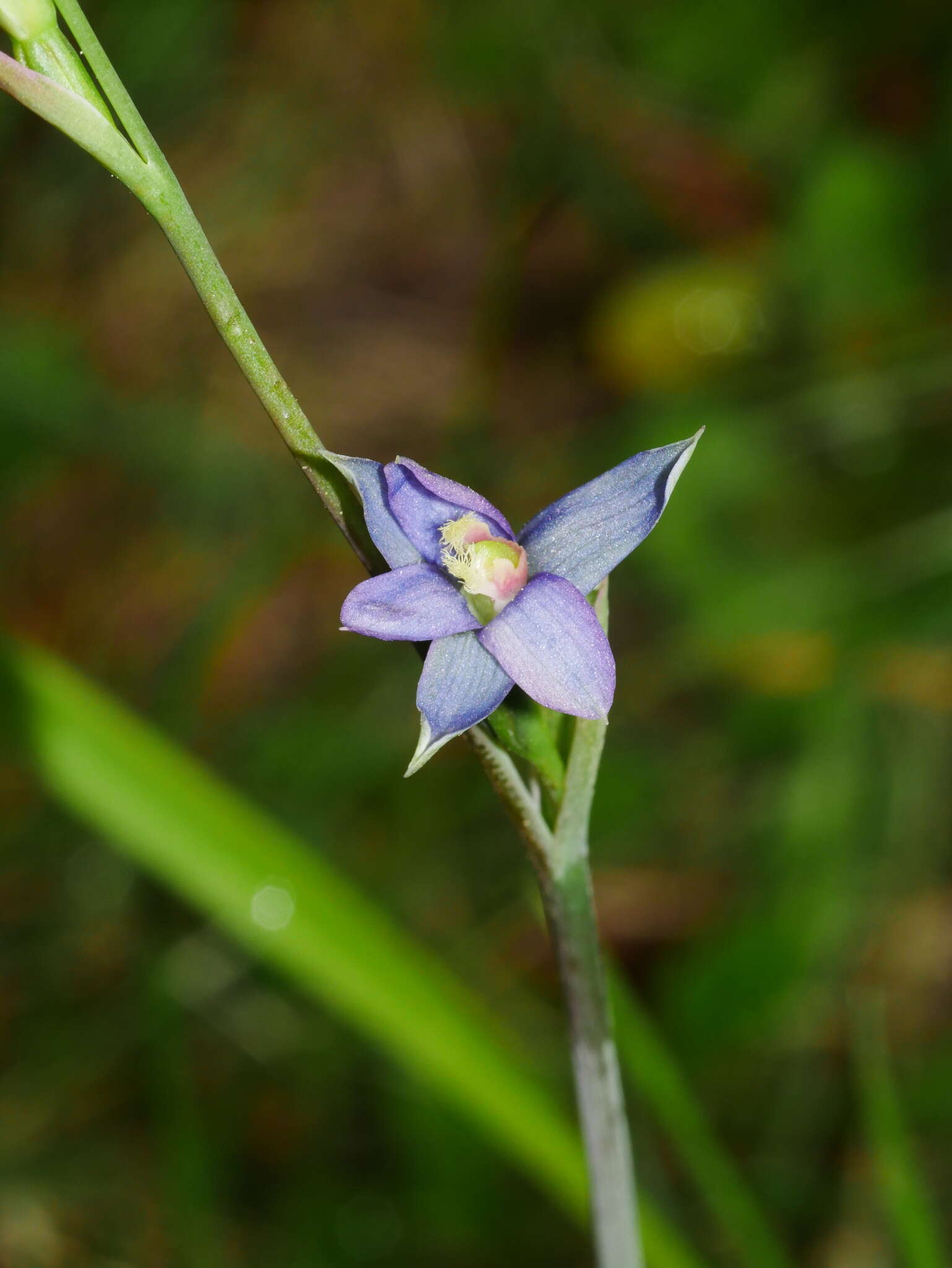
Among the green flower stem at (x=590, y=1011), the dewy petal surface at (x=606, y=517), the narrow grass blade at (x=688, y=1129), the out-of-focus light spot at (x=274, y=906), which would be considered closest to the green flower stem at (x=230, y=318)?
the dewy petal surface at (x=606, y=517)

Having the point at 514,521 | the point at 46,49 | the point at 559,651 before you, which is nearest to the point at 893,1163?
the point at 559,651

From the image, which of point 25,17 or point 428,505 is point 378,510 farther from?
point 25,17

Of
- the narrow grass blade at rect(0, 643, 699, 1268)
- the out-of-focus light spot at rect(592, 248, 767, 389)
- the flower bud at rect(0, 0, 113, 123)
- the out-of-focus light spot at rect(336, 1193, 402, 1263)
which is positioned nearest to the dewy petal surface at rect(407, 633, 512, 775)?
the flower bud at rect(0, 0, 113, 123)

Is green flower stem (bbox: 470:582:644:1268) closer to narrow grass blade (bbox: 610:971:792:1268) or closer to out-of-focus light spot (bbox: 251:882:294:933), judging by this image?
narrow grass blade (bbox: 610:971:792:1268)

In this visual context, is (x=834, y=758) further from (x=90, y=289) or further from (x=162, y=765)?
(x=90, y=289)

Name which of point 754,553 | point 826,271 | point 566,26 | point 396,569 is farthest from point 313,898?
point 566,26

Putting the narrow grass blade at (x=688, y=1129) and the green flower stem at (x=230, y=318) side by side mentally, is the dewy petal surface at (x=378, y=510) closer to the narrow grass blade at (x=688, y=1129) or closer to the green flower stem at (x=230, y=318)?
the green flower stem at (x=230, y=318)
